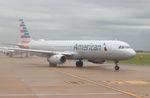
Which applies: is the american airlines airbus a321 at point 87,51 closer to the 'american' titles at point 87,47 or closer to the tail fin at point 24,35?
the 'american' titles at point 87,47

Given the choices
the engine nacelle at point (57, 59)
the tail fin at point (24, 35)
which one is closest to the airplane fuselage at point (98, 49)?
the engine nacelle at point (57, 59)

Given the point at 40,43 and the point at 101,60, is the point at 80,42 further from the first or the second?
the point at 40,43

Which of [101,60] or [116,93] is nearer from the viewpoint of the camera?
[116,93]

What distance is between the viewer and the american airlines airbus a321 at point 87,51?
120 ft

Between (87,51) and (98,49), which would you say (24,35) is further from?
(98,49)

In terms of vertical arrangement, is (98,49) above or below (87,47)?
below

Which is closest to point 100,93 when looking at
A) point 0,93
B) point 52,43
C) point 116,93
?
point 116,93

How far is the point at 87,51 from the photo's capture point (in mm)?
40219

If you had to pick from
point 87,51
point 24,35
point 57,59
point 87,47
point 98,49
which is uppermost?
point 24,35

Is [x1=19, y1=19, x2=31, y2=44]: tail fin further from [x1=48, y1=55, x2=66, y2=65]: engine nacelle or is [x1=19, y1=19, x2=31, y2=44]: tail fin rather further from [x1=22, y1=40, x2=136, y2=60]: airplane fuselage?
[x1=48, y1=55, x2=66, y2=65]: engine nacelle

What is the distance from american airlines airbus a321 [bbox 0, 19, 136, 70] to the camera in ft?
120

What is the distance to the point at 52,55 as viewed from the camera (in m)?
43.2

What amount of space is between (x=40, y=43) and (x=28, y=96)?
36.3m

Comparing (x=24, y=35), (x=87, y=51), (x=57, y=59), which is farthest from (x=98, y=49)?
(x=24, y=35)
